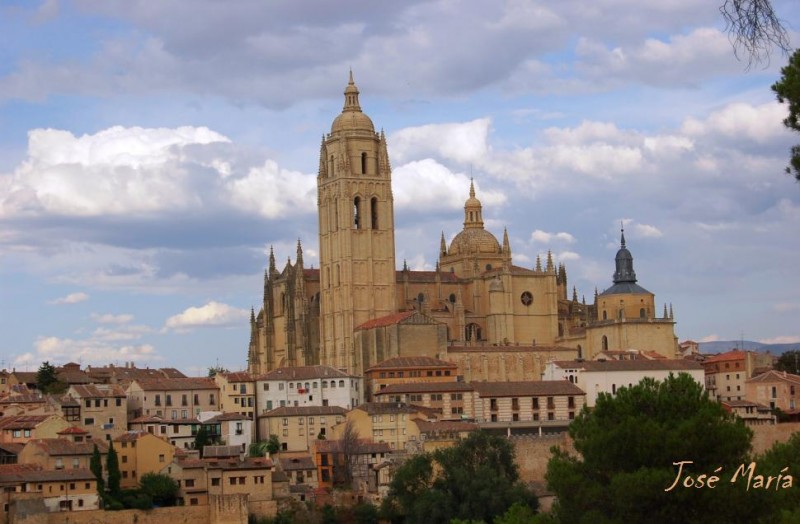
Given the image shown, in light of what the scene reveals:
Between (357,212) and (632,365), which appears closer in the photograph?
(632,365)

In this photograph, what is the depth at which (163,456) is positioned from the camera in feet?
221

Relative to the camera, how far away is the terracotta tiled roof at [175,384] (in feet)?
263

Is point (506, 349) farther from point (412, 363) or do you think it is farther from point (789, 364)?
point (789, 364)

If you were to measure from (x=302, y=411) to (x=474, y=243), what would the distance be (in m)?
31.9

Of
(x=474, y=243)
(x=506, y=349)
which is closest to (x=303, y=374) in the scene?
(x=506, y=349)

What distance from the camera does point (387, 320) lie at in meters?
92.9

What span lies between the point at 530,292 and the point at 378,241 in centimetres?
1055

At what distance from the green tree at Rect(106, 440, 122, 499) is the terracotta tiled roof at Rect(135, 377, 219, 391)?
1415 centimetres

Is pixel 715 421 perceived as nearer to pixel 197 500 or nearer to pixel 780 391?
pixel 197 500

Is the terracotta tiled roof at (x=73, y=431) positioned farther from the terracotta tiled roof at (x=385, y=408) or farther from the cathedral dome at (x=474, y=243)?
the cathedral dome at (x=474, y=243)

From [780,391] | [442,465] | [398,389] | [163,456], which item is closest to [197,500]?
[163,456]

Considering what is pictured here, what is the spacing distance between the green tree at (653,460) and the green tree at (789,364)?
5827 centimetres

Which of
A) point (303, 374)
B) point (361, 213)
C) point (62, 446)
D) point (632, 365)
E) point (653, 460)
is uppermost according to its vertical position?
point (361, 213)

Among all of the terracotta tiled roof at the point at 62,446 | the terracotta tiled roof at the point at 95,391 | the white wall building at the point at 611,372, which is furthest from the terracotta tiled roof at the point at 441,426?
the terracotta tiled roof at the point at 62,446
